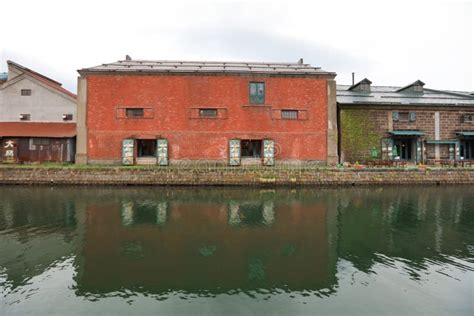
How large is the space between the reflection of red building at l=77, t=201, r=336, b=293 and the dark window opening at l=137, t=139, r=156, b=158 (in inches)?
431

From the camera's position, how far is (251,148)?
23344mm

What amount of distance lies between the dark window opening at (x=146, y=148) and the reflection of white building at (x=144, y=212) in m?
9.11

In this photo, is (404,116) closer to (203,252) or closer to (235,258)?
(235,258)

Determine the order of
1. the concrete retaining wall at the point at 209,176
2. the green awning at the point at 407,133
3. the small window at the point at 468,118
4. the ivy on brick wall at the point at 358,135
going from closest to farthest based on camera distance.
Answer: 1. the concrete retaining wall at the point at 209,176
2. the green awning at the point at 407,133
3. the ivy on brick wall at the point at 358,135
4. the small window at the point at 468,118

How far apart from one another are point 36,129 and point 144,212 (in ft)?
60.4

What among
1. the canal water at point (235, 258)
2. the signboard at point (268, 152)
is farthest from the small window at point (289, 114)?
the canal water at point (235, 258)

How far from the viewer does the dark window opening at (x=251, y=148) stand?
76.0 feet

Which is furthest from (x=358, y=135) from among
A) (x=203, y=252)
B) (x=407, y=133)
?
(x=203, y=252)

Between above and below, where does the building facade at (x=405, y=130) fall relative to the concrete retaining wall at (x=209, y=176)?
above

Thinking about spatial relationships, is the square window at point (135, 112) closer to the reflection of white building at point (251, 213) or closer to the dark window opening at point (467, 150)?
the reflection of white building at point (251, 213)

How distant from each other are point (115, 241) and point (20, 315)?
3748 millimetres

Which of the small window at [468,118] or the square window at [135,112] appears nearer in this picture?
the square window at [135,112]

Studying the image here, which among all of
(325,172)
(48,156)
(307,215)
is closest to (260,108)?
(325,172)

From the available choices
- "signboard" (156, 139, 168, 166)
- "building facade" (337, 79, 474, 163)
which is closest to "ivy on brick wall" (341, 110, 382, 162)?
"building facade" (337, 79, 474, 163)
